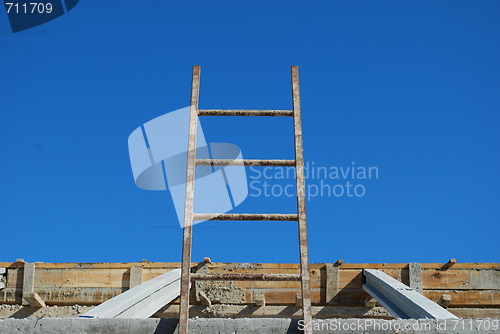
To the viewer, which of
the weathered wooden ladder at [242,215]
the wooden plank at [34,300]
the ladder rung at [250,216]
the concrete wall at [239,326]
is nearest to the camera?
the concrete wall at [239,326]

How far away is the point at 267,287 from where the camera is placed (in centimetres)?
764

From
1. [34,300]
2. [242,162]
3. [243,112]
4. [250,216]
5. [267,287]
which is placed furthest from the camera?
[267,287]

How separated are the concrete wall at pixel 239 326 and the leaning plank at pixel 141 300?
297 millimetres

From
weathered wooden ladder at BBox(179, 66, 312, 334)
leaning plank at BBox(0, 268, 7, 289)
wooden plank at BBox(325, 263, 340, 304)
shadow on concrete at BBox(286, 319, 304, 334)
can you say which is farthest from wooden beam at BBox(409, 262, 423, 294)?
leaning plank at BBox(0, 268, 7, 289)

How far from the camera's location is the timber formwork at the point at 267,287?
25.0ft

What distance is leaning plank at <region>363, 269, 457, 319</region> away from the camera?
162 inches

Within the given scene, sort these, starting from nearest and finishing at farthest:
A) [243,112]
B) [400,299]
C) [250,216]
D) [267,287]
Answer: [250,216]
[243,112]
[400,299]
[267,287]

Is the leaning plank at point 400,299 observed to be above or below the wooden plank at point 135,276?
below


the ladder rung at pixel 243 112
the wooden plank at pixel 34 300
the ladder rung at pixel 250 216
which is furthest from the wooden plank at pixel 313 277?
the ladder rung at pixel 250 216

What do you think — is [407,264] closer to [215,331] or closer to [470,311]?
[470,311]

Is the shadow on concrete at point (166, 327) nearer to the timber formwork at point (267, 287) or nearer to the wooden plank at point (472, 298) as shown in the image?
the timber formwork at point (267, 287)

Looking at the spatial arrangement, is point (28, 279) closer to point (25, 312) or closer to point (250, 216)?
point (25, 312)

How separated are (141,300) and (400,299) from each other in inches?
107

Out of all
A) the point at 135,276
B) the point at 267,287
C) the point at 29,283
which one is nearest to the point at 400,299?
the point at 267,287
